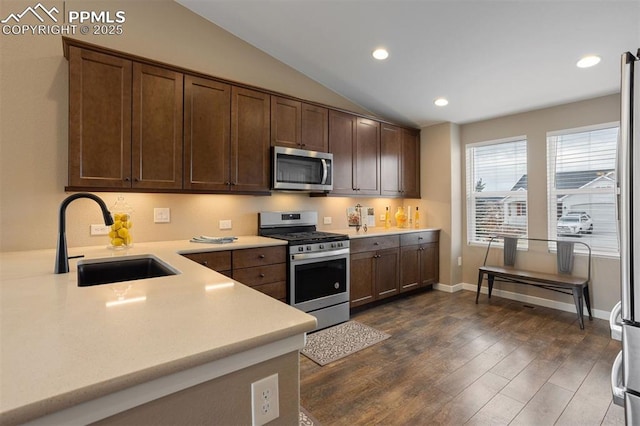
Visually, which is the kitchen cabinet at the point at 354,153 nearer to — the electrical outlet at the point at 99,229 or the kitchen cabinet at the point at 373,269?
the kitchen cabinet at the point at 373,269

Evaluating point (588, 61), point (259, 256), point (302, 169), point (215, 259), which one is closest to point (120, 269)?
point (215, 259)

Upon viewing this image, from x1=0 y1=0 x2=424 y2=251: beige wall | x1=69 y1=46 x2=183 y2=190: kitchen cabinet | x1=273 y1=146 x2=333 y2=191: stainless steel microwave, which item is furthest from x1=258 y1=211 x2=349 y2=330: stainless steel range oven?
x1=69 y1=46 x2=183 y2=190: kitchen cabinet

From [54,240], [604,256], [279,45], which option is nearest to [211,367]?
[54,240]

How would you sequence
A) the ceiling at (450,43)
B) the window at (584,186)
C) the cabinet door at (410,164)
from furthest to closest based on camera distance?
the cabinet door at (410,164) → the window at (584,186) → the ceiling at (450,43)


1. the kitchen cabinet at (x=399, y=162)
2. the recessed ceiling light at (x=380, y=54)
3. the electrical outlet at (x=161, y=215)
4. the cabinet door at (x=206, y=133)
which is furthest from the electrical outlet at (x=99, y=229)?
the kitchen cabinet at (x=399, y=162)

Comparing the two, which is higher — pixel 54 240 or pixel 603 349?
pixel 54 240

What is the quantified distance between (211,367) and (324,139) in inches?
125

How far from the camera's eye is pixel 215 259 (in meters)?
2.53

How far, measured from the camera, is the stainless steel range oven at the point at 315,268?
2.98 m

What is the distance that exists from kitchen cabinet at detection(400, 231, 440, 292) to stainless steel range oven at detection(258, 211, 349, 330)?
1.07m

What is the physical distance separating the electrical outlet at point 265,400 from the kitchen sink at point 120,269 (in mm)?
1098

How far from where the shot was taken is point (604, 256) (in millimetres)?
3402

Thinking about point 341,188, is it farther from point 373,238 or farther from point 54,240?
point 54,240

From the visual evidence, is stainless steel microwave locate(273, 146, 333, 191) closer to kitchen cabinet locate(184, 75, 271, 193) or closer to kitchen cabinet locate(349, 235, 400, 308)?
kitchen cabinet locate(184, 75, 271, 193)
